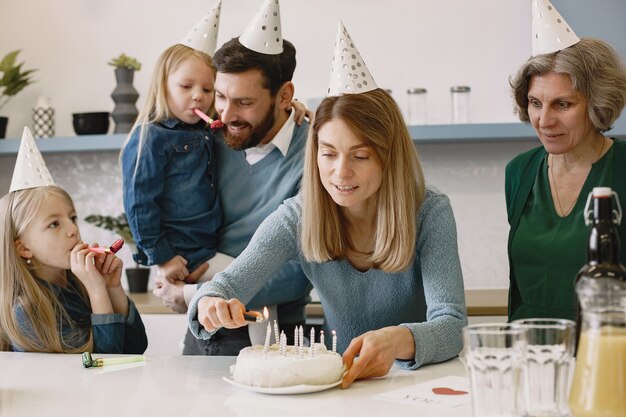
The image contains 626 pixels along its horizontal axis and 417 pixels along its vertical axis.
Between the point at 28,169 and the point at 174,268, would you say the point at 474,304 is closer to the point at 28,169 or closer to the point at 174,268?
the point at 174,268

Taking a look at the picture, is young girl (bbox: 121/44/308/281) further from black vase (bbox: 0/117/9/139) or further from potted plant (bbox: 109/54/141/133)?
black vase (bbox: 0/117/9/139)

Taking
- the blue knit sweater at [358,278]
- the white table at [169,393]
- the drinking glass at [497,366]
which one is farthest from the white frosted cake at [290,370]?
the drinking glass at [497,366]

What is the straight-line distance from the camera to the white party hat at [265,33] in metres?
2.40

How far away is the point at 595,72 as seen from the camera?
6.80 ft

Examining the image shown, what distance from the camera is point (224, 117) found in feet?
7.69

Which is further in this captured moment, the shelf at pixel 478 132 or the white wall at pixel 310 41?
the white wall at pixel 310 41

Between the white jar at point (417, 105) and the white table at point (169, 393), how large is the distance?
187cm

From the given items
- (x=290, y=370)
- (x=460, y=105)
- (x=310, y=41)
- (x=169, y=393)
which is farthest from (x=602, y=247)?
(x=310, y=41)

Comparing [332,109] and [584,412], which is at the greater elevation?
[332,109]

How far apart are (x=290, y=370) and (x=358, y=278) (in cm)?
46

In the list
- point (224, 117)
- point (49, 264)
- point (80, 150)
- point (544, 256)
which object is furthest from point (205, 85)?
point (80, 150)

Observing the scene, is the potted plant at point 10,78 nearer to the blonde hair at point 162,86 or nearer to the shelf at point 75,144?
the shelf at point 75,144

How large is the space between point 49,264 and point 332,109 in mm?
868

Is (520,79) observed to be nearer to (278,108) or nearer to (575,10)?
(278,108)
